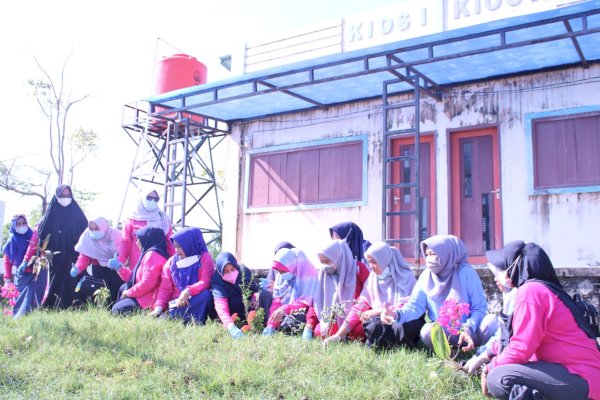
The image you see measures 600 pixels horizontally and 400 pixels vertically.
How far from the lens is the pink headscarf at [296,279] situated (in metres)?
5.44

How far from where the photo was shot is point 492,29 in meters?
6.27

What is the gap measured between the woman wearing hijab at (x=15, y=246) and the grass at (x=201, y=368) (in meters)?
2.64

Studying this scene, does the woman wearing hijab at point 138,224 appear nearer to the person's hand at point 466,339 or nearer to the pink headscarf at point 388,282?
the pink headscarf at point 388,282

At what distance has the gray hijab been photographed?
4.30 m

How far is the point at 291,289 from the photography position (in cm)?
552

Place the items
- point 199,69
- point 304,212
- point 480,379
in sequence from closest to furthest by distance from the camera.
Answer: point 480,379, point 304,212, point 199,69

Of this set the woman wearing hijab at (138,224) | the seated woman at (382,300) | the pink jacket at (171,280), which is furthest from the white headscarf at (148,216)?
the seated woman at (382,300)

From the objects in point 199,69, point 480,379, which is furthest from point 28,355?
point 199,69

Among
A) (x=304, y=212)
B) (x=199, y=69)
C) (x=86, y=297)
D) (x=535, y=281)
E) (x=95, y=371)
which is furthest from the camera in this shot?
(x=199, y=69)

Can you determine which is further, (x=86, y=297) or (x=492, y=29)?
(x=86, y=297)

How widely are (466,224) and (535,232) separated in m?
0.89

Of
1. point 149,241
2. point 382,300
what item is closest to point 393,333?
point 382,300

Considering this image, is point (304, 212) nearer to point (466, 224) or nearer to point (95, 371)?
point (466, 224)

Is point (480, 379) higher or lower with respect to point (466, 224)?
lower
